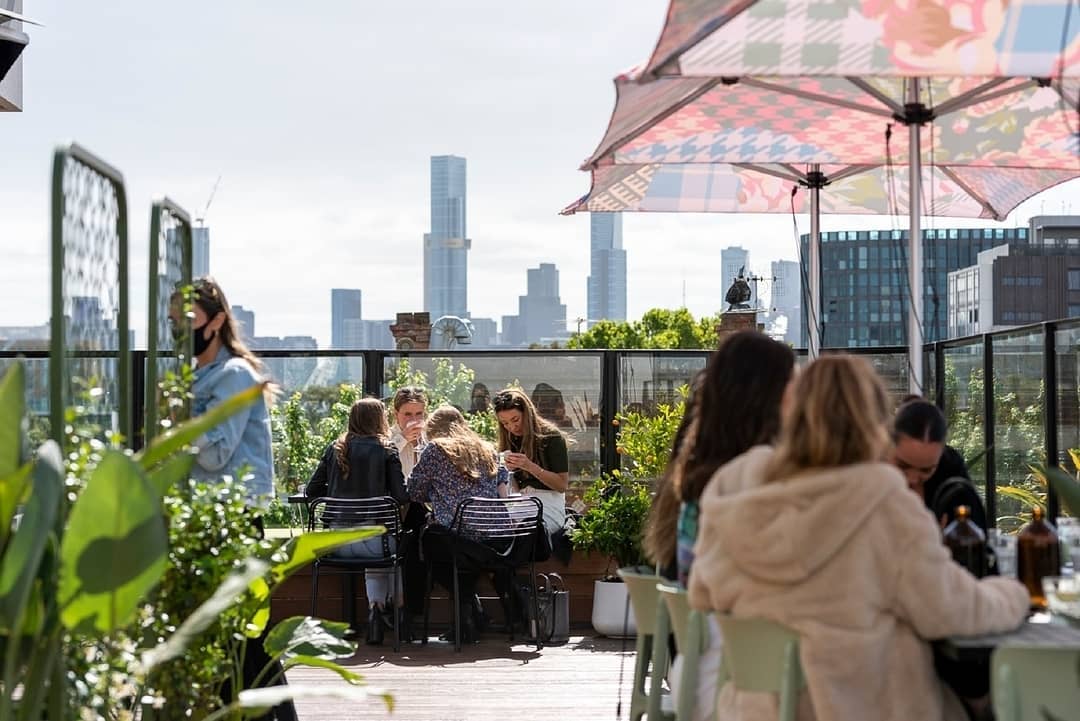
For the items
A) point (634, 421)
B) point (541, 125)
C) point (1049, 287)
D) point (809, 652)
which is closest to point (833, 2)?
point (809, 652)

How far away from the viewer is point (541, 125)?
63156 mm

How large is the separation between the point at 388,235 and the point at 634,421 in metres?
182

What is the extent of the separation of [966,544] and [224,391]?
8.21ft

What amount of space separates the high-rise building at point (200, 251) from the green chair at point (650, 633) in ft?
5.76

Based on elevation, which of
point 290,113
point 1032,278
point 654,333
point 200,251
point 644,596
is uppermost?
point 290,113

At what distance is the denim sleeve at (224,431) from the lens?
5.02 metres

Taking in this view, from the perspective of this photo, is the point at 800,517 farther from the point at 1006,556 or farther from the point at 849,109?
the point at 849,109

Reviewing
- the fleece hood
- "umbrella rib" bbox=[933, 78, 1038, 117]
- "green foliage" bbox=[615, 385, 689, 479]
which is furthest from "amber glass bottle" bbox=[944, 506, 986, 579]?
"green foliage" bbox=[615, 385, 689, 479]

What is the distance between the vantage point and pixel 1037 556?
3.99 meters

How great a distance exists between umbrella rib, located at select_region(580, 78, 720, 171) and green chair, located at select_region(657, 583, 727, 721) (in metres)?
2.19

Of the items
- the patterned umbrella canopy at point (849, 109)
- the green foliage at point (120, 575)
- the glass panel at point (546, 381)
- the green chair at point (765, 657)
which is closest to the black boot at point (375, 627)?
the glass panel at point (546, 381)

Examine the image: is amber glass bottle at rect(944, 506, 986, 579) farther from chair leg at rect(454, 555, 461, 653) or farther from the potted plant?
chair leg at rect(454, 555, 461, 653)

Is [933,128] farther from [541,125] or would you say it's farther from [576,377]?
[541,125]

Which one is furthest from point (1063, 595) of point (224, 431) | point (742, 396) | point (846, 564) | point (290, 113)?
point (290, 113)
